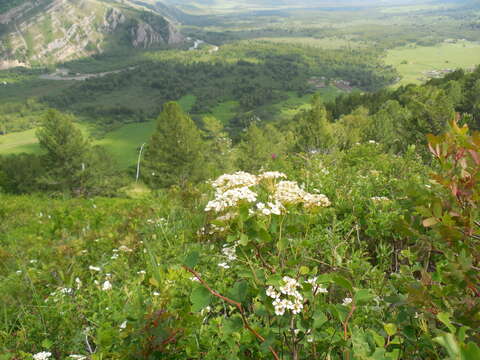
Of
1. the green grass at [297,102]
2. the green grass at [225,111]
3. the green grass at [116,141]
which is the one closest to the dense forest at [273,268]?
the green grass at [116,141]

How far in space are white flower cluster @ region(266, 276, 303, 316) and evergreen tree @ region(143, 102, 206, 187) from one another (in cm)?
3937

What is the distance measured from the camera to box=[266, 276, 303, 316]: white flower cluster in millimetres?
1554

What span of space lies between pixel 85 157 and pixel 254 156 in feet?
83.7

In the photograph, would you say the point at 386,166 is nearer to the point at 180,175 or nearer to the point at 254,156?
the point at 180,175

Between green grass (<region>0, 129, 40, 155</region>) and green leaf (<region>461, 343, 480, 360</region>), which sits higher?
green leaf (<region>461, 343, 480, 360</region>)

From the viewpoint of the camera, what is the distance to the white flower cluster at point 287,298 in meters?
1.55

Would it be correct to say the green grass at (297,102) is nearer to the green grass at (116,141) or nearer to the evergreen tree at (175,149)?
the green grass at (116,141)

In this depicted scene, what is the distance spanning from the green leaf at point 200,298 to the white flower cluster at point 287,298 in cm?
30

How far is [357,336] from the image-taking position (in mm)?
1531

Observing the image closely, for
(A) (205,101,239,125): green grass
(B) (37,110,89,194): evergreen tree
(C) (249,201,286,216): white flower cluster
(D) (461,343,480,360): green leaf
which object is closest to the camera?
(D) (461,343,480,360): green leaf

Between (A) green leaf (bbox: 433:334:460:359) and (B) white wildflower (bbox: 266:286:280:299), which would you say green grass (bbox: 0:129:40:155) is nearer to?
(B) white wildflower (bbox: 266:286:280:299)

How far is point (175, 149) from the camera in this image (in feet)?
136

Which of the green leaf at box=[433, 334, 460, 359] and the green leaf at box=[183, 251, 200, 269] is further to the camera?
the green leaf at box=[183, 251, 200, 269]

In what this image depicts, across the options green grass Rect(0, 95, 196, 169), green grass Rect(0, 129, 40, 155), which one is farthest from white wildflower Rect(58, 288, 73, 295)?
green grass Rect(0, 129, 40, 155)
